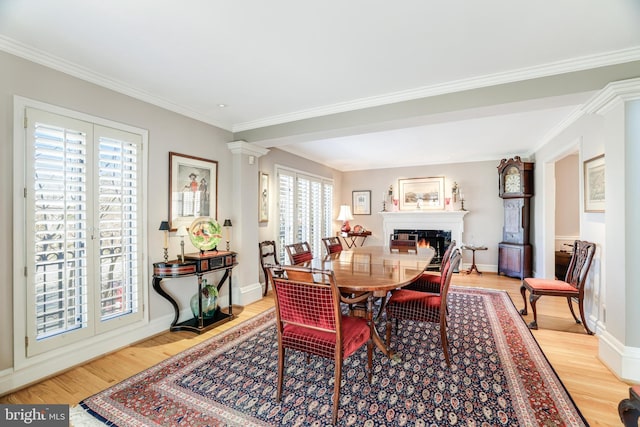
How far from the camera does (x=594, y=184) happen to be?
298cm

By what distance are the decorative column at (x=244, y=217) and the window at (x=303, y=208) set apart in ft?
3.04

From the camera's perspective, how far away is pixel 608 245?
237 cm

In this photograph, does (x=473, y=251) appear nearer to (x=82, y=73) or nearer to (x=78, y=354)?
(x=78, y=354)

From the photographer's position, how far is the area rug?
1.76 meters

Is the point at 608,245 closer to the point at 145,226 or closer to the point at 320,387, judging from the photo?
the point at 320,387

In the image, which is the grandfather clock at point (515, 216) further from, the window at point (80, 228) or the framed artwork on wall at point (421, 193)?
the window at point (80, 228)

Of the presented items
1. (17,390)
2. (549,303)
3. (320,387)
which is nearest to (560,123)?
(549,303)

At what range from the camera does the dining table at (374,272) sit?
201 cm

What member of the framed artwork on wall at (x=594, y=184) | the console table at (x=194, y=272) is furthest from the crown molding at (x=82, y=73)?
the framed artwork on wall at (x=594, y=184)

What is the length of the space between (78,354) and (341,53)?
339 cm

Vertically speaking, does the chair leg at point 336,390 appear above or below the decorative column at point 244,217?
below

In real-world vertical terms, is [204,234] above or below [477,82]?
below

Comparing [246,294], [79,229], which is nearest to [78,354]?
[79,229]

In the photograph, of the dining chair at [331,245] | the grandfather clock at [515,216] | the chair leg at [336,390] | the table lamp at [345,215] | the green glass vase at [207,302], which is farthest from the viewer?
the table lamp at [345,215]
